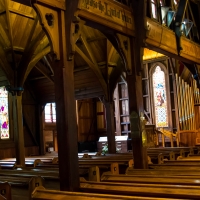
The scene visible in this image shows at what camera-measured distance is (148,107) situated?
15.4m

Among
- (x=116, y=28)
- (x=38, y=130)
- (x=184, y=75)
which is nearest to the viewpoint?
(x=116, y=28)

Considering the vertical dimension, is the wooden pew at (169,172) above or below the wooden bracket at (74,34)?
below

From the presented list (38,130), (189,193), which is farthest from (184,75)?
(189,193)

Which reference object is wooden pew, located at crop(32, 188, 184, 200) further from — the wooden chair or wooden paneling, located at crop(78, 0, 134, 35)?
the wooden chair

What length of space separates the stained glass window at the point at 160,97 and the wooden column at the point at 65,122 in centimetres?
1074

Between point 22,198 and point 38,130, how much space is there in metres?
8.81

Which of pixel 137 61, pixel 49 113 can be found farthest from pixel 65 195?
pixel 49 113

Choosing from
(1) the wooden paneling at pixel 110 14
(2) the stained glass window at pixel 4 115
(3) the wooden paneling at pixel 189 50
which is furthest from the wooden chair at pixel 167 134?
(1) the wooden paneling at pixel 110 14

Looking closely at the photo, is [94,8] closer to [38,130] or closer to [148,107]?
[38,130]

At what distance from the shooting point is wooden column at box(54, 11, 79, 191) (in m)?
4.57

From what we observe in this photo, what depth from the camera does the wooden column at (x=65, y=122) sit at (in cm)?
457

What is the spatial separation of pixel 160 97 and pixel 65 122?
11024 millimetres

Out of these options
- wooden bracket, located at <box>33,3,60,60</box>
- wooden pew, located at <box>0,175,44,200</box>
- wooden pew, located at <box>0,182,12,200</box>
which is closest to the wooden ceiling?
wooden pew, located at <box>0,175,44,200</box>

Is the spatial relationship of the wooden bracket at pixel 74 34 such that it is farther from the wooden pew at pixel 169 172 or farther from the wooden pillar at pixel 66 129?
the wooden pew at pixel 169 172
